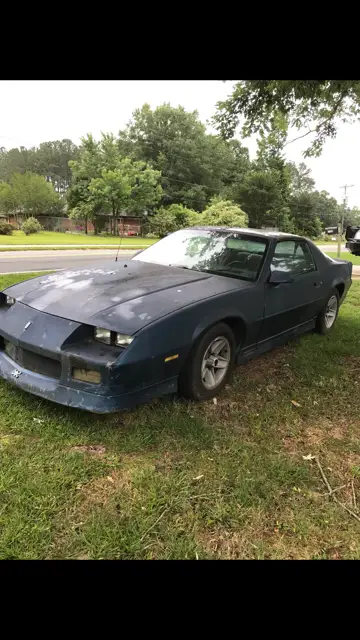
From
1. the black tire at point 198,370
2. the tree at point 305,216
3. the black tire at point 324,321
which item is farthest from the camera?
the tree at point 305,216

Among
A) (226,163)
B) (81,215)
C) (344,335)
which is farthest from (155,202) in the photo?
(344,335)

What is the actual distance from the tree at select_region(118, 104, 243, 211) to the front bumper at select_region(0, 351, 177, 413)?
47017 mm

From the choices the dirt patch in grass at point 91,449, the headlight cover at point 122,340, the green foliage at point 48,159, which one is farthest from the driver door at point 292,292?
the green foliage at point 48,159

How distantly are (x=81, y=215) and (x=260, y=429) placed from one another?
3746 centimetres

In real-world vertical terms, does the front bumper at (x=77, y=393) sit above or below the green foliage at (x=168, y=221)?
below

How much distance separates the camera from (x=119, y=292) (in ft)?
9.66

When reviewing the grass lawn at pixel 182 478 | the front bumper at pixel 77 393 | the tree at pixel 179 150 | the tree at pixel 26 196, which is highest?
the tree at pixel 179 150

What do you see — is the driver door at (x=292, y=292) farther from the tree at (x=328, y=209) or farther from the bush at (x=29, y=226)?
the tree at (x=328, y=209)

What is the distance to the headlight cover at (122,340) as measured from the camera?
251 centimetres

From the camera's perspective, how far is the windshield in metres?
3.63

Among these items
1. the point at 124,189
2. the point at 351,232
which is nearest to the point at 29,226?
the point at 124,189

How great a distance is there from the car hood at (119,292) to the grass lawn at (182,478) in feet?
2.29

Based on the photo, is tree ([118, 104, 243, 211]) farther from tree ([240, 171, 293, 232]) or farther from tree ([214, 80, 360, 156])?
tree ([214, 80, 360, 156])
